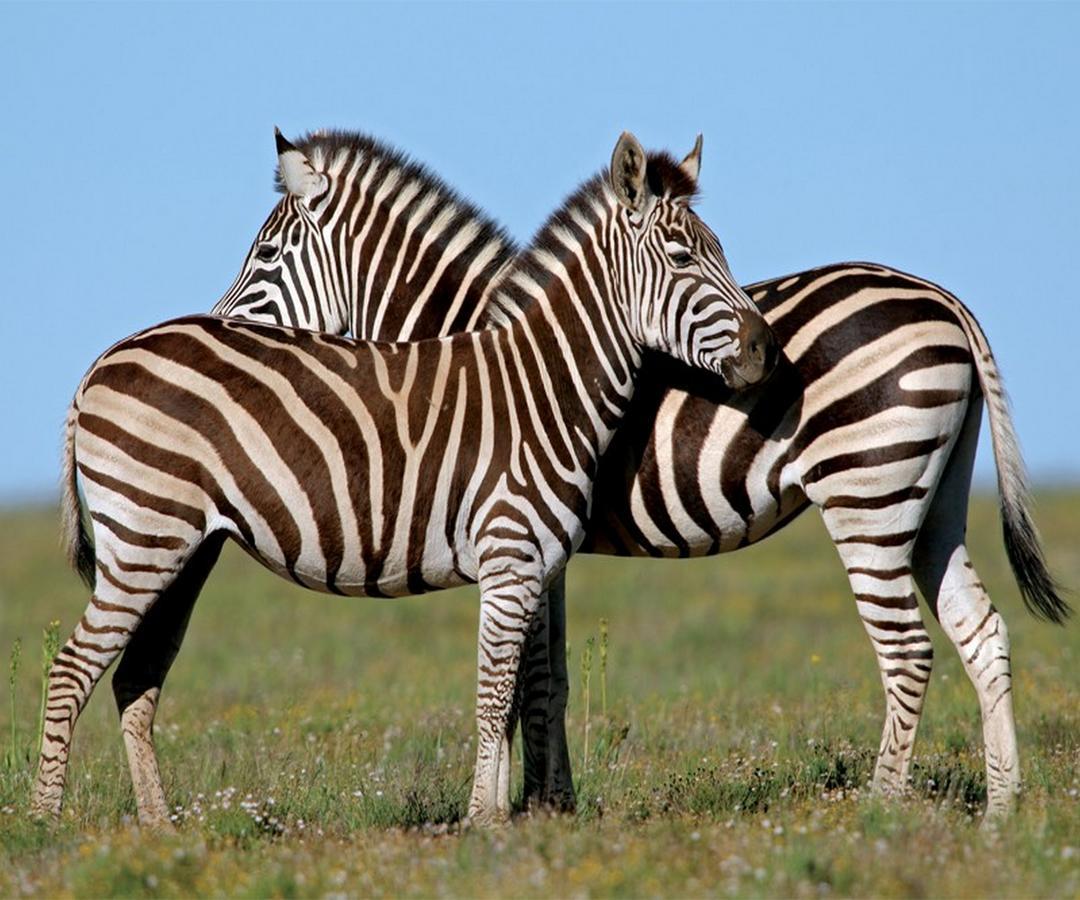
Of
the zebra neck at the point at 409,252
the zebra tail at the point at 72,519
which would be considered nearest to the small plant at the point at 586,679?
the zebra neck at the point at 409,252

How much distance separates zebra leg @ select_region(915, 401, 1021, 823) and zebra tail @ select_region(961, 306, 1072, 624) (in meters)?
0.19

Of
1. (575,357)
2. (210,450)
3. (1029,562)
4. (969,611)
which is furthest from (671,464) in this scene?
(210,450)

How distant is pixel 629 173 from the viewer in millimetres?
6898

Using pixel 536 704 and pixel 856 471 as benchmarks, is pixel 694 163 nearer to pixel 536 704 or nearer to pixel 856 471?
pixel 856 471

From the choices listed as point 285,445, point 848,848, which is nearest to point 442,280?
point 285,445

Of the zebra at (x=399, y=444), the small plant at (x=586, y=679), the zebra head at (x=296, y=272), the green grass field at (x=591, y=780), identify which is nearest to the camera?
the green grass field at (x=591, y=780)

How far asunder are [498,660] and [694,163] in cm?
267

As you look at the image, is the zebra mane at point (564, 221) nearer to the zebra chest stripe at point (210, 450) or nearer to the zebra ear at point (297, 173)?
the zebra chest stripe at point (210, 450)

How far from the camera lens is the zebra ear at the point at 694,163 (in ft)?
23.5

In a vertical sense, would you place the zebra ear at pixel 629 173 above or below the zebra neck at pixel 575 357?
above

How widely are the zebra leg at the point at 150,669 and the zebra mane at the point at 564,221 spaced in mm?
1865

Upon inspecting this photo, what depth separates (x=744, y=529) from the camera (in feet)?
23.7

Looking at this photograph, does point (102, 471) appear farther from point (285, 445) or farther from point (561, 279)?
point (561, 279)

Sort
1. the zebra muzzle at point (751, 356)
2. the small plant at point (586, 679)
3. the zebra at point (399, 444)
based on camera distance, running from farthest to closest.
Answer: the small plant at point (586, 679), the zebra at point (399, 444), the zebra muzzle at point (751, 356)
